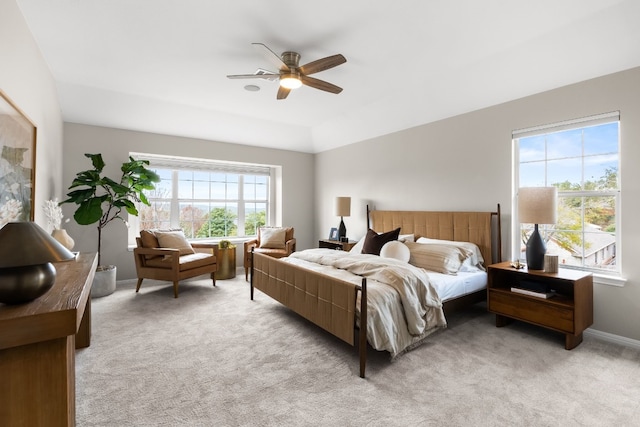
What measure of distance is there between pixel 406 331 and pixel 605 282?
2.05 metres

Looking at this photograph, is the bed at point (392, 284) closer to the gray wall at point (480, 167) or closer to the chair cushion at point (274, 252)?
the gray wall at point (480, 167)

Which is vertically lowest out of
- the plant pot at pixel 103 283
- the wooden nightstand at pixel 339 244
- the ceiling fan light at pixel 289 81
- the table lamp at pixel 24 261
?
the plant pot at pixel 103 283

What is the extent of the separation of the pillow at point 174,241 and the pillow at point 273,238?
3.93 ft

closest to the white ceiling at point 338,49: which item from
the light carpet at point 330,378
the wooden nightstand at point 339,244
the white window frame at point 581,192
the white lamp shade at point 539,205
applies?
the white window frame at point 581,192

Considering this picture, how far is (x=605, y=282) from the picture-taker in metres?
2.90

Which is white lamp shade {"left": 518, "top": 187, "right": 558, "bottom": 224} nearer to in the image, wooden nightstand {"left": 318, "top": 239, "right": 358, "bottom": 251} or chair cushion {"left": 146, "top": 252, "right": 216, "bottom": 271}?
wooden nightstand {"left": 318, "top": 239, "right": 358, "bottom": 251}

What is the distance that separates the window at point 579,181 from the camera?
296 cm

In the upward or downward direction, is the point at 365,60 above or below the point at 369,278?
above

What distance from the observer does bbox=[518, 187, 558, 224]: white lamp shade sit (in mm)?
2916

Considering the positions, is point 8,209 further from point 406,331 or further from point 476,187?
point 476,187

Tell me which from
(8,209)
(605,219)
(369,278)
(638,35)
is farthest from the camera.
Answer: (605,219)

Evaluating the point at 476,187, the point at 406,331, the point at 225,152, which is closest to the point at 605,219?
the point at 476,187

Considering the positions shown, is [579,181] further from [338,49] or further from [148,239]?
[148,239]

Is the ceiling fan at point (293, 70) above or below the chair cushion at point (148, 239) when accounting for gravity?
above
